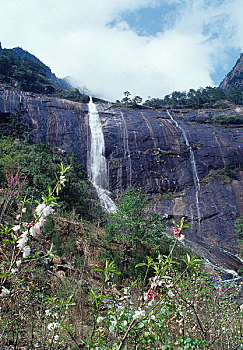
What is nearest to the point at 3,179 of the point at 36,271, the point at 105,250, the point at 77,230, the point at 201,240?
the point at 77,230

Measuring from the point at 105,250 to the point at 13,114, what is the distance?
20364mm

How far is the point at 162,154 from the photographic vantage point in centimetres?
2638

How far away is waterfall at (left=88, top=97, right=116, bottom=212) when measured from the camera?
21.1 metres

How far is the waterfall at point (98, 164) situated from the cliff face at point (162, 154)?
1.77ft

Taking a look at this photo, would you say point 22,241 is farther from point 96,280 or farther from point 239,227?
point 239,227

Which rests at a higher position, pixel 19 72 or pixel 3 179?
pixel 19 72

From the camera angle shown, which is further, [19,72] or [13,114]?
[19,72]

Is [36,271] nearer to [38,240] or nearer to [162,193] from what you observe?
→ [38,240]

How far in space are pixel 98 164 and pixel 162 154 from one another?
752 centimetres

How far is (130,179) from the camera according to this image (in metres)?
23.9

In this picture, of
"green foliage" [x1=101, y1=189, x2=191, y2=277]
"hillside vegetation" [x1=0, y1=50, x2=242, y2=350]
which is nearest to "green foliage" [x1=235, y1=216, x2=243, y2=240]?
"hillside vegetation" [x1=0, y1=50, x2=242, y2=350]

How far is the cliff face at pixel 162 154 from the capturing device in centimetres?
2205

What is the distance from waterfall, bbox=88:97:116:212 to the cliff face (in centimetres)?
54

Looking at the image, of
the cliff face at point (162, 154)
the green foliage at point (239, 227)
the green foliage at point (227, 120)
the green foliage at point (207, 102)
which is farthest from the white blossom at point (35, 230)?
the green foliage at point (207, 102)
